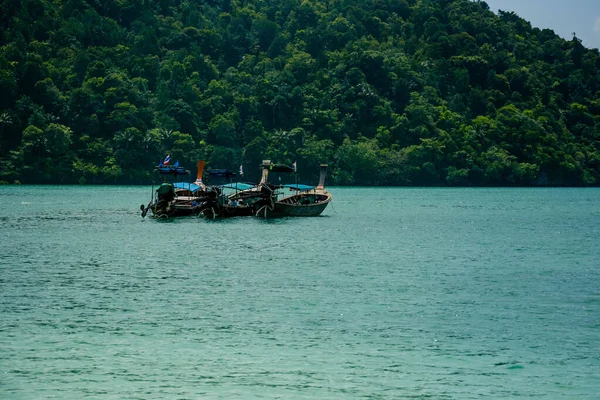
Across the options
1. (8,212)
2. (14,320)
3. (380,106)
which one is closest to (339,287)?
(14,320)

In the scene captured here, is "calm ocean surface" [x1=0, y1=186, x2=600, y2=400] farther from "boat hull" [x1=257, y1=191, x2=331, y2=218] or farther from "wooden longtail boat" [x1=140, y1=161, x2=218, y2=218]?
"boat hull" [x1=257, y1=191, x2=331, y2=218]

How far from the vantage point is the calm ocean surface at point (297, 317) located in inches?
911

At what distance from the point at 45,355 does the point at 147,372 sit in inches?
135

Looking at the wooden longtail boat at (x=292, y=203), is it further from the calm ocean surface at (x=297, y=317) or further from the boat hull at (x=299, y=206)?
the calm ocean surface at (x=297, y=317)

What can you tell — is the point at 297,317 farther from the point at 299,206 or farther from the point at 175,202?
the point at 175,202

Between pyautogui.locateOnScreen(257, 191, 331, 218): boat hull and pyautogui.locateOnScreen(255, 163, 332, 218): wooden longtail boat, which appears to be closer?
pyautogui.locateOnScreen(255, 163, 332, 218): wooden longtail boat

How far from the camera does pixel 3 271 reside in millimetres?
42812

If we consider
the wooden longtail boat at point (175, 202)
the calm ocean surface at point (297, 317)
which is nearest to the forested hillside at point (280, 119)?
the wooden longtail boat at point (175, 202)

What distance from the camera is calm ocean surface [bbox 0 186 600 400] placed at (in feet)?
75.9

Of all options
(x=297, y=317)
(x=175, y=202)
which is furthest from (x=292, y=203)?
(x=297, y=317)

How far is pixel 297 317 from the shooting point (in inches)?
1235

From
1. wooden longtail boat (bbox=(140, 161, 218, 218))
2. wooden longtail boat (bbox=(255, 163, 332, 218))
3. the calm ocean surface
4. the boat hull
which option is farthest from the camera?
the boat hull

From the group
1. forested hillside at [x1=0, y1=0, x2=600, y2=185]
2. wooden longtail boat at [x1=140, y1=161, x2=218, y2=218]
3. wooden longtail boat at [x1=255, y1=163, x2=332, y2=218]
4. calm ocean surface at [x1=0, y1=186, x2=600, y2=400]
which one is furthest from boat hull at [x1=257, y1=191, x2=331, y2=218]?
forested hillside at [x1=0, y1=0, x2=600, y2=185]

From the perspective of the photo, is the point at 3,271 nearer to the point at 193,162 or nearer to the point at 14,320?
the point at 14,320
